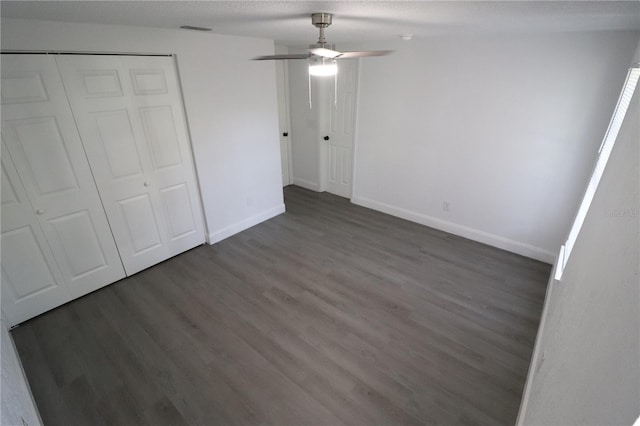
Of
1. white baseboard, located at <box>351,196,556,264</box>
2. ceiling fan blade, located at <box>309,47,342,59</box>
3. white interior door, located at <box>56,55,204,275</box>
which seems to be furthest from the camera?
white baseboard, located at <box>351,196,556,264</box>

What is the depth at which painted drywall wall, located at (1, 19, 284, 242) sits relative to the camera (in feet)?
8.06

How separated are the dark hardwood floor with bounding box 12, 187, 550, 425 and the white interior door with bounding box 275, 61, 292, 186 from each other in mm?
2374

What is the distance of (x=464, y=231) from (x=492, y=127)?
1.34 metres

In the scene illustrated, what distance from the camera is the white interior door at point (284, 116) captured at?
5.06 meters

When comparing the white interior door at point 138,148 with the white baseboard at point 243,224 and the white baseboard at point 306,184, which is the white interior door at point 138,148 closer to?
the white baseboard at point 243,224

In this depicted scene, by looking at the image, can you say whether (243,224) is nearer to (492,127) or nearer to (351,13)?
(351,13)

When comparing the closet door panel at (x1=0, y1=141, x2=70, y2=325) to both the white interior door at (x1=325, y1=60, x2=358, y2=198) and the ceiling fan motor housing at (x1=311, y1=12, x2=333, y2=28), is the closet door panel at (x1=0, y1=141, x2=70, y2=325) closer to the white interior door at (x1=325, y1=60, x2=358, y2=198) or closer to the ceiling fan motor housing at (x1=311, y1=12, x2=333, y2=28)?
the ceiling fan motor housing at (x1=311, y1=12, x2=333, y2=28)

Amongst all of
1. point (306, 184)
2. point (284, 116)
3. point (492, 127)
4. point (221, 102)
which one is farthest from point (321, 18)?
point (306, 184)

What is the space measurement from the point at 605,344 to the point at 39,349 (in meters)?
3.45

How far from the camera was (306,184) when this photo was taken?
18.7 feet

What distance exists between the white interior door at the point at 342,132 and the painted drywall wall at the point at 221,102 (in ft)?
3.93

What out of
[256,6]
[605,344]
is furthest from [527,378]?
[256,6]

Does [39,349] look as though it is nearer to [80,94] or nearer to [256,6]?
[80,94]

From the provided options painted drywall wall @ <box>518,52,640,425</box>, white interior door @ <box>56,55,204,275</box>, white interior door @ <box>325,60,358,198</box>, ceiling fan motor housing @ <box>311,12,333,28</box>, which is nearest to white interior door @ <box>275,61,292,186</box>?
white interior door @ <box>325,60,358,198</box>
